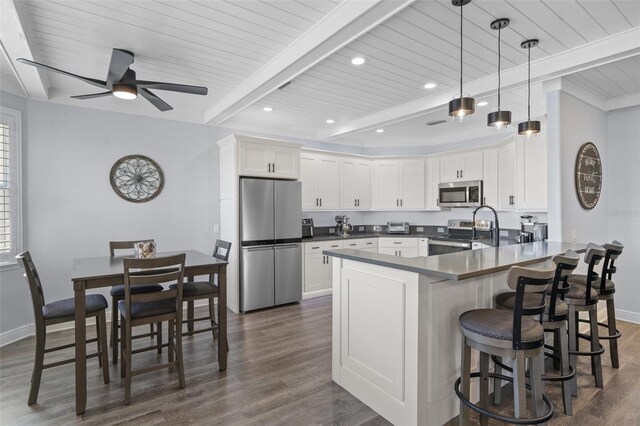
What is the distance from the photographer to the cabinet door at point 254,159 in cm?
445

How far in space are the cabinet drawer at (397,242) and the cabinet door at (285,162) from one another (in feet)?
6.56

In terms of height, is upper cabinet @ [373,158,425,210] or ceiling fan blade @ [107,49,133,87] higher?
ceiling fan blade @ [107,49,133,87]

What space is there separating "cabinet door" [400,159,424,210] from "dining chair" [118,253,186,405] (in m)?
4.47

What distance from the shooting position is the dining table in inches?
89.4

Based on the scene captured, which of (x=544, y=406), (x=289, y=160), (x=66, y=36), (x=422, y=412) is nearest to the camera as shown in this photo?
(x=422, y=412)

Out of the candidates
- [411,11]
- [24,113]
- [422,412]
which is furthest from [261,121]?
[422,412]

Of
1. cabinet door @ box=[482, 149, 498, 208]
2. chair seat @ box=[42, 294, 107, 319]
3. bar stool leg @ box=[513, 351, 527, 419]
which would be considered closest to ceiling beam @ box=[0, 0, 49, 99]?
chair seat @ box=[42, 294, 107, 319]

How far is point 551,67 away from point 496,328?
257 centimetres

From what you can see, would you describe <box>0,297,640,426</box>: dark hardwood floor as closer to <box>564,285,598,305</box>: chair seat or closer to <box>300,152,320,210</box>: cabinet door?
<box>564,285,598,305</box>: chair seat

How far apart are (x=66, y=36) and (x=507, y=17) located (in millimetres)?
3391

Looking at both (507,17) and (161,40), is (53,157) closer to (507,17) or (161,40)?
(161,40)

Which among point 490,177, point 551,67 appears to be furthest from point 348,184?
point 551,67

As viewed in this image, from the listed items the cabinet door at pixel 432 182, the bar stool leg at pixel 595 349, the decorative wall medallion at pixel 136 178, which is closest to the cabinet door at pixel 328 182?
the cabinet door at pixel 432 182

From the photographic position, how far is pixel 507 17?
236 cm
